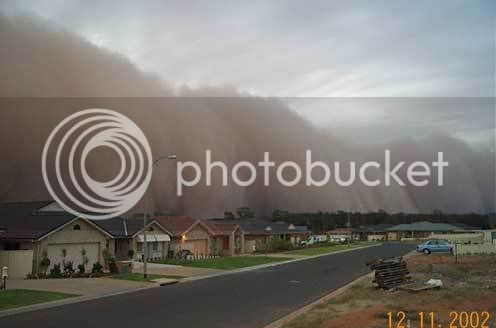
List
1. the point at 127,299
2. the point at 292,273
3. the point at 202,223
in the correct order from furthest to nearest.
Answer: the point at 202,223 < the point at 292,273 < the point at 127,299

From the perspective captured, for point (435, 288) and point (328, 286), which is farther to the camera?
point (328, 286)

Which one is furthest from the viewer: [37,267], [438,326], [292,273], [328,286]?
[292,273]

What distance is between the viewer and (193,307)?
17.7 metres

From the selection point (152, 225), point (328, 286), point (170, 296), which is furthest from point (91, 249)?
point (328, 286)

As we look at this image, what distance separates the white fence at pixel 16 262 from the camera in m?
28.6

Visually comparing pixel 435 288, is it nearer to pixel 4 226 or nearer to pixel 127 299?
pixel 127 299

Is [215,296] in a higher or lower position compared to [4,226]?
lower

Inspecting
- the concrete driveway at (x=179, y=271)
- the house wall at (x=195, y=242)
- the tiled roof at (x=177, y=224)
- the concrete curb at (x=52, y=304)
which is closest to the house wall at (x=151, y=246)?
the tiled roof at (x=177, y=224)

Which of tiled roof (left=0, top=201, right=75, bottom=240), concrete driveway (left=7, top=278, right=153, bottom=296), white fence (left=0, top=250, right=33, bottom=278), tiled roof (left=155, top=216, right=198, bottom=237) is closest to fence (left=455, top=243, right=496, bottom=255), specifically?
tiled roof (left=155, top=216, right=198, bottom=237)

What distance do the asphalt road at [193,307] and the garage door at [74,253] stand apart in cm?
941

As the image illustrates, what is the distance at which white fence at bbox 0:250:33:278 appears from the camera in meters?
28.6

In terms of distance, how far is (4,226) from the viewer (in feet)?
108

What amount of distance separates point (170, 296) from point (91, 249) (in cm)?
1468

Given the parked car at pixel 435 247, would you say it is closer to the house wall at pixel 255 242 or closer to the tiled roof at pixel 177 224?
the house wall at pixel 255 242
